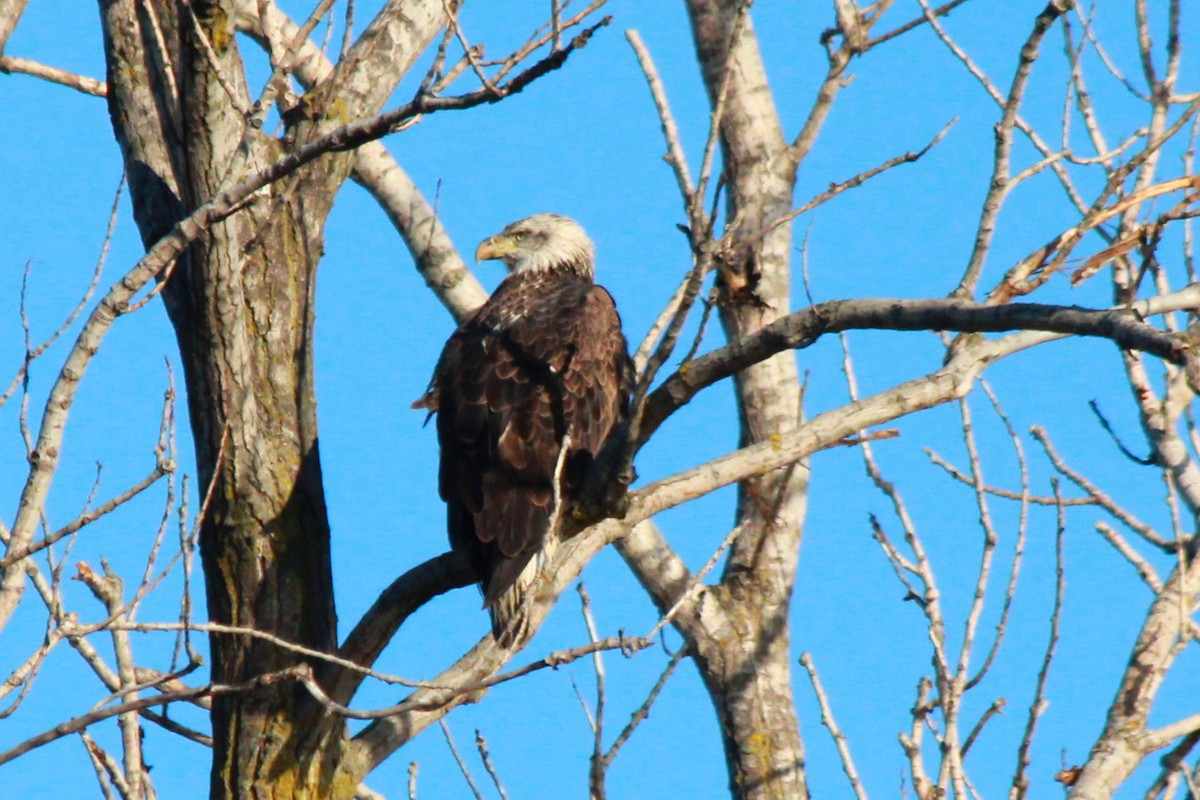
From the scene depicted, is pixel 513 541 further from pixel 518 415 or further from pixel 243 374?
pixel 243 374

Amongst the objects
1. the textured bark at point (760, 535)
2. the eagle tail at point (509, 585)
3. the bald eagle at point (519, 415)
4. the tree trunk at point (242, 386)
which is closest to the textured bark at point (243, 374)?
the tree trunk at point (242, 386)

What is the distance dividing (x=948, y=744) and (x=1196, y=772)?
818 mm

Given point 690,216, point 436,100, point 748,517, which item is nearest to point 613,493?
point 690,216

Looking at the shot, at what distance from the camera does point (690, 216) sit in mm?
3885

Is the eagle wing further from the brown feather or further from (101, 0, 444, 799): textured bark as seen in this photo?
(101, 0, 444, 799): textured bark

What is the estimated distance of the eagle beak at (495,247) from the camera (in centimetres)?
782

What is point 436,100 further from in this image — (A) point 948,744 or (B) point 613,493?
(A) point 948,744

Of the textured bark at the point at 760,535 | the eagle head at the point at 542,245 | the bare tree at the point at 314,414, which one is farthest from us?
the eagle head at the point at 542,245

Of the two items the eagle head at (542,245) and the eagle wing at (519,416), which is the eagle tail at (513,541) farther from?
the eagle head at (542,245)

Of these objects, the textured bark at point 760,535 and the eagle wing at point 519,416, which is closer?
the eagle wing at point 519,416

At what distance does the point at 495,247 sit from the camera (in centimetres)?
786

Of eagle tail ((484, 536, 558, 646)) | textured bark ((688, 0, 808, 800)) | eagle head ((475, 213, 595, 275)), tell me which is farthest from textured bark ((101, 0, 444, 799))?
eagle head ((475, 213, 595, 275))

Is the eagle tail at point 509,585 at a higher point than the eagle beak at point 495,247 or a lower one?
lower

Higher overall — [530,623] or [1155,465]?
[1155,465]
